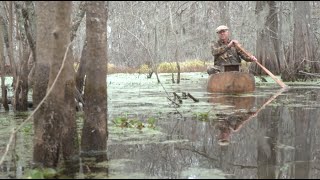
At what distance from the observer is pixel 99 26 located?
4.38 meters

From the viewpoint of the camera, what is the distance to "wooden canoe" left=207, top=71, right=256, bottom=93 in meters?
11.2

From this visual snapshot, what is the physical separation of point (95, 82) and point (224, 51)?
23.7ft

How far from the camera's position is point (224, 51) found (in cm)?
1134

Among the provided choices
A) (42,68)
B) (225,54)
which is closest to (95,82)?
(42,68)

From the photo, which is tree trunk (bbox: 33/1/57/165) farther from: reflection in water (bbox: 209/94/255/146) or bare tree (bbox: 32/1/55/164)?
reflection in water (bbox: 209/94/255/146)

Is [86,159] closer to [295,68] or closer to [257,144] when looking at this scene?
[257,144]

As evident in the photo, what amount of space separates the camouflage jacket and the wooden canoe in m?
0.41

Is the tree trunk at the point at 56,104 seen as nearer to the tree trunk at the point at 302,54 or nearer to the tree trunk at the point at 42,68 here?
the tree trunk at the point at 42,68

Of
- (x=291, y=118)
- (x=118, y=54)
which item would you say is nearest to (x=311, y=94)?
(x=291, y=118)

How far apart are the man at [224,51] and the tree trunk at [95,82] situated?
266 inches

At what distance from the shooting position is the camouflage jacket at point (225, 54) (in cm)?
1131

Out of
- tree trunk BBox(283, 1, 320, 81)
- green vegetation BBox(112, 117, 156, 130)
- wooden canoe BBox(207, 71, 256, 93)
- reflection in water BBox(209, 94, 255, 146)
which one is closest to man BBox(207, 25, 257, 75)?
wooden canoe BBox(207, 71, 256, 93)

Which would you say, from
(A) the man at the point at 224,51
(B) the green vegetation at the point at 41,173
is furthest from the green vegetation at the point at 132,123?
(A) the man at the point at 224,51

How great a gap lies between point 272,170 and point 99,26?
1844 mm
